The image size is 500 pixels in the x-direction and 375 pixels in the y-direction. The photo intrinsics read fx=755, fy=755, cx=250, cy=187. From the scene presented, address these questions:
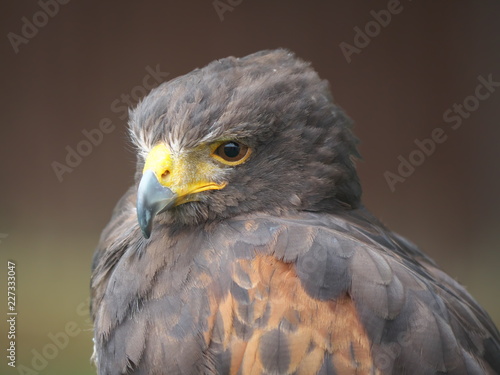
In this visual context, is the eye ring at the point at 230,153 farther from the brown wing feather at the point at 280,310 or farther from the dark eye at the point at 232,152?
the brown wing feather at the point at 280,310

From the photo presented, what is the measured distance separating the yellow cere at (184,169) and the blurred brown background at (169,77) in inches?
128

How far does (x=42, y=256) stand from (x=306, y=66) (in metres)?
4.05

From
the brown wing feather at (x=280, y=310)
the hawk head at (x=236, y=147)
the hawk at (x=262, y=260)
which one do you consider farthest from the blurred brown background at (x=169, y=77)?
the brown wing feather at (x=280, y=310)

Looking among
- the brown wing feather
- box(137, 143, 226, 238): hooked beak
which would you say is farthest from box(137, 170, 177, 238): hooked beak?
the brown wing feather

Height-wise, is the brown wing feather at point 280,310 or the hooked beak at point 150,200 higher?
the hooked beak at point 150,200

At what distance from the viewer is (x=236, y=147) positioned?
2879 millimetres

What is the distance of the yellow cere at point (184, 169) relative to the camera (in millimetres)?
2836

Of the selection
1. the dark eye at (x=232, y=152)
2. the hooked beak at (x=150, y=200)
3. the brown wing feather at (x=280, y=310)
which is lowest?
the brown wing feather at (x=280, y=310)

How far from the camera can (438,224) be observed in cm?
658

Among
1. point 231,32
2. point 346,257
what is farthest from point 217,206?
point 231,32

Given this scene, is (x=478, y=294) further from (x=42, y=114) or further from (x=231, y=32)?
(x=42, y=114)

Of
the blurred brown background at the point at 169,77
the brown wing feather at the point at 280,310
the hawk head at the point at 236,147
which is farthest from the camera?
the blurred brown background at the point at 169,77

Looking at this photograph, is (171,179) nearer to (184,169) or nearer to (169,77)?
(184,169)

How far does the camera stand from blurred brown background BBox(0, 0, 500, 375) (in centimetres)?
606
